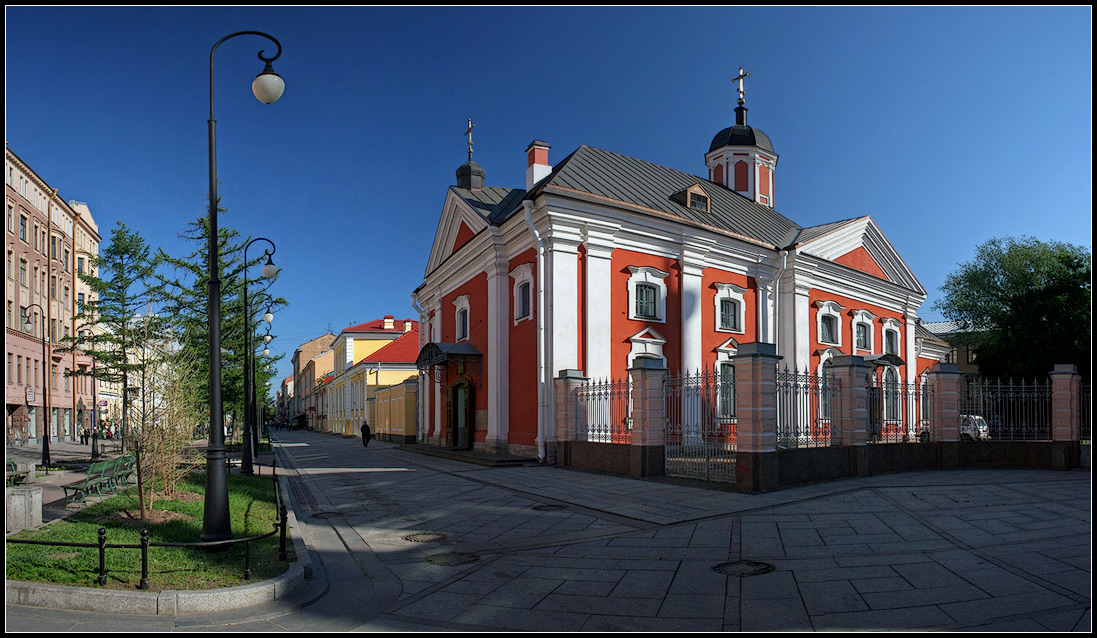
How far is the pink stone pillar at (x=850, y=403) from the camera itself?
15.2 metres

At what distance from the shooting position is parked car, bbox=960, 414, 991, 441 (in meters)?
18.6

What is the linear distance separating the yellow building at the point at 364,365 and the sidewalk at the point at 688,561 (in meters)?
35.9

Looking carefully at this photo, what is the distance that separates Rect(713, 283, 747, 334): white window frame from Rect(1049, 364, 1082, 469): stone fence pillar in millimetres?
9392

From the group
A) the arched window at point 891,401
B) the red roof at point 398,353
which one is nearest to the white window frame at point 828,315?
the arched window at point 891,401

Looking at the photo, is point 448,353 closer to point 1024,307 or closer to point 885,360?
point 885,360

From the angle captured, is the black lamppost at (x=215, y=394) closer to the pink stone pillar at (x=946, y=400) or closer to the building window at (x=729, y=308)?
the pink stone pillar at (x=946, y=400)

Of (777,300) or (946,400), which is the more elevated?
(777,300)

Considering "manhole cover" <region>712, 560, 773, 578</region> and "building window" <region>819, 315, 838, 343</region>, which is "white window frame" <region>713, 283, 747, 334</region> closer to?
"building window" <region>819, 315, 838, 343</region>

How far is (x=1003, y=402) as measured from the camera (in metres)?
18.0

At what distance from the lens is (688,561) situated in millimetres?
8062

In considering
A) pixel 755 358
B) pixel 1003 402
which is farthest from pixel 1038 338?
pixel 755 358

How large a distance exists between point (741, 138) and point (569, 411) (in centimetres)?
2001

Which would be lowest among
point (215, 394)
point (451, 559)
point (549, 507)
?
point (549, 507)

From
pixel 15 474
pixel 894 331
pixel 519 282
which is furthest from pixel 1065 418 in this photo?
pixel 15 474
